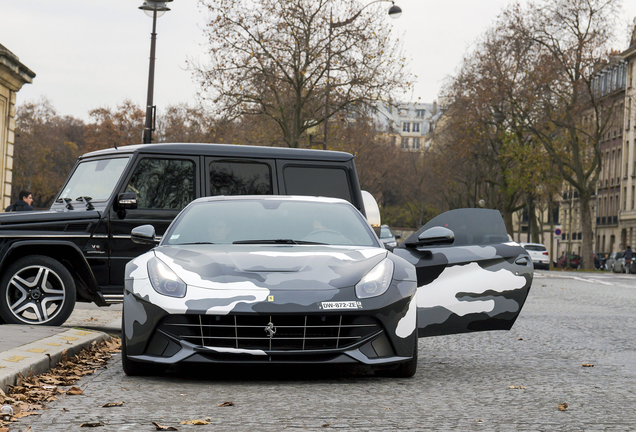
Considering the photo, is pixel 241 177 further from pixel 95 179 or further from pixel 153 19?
pixel 153 19

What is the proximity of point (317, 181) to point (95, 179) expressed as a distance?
242cm

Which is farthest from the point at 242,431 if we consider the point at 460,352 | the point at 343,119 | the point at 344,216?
the point at 343,119

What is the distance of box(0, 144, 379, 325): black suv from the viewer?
10.1 metres

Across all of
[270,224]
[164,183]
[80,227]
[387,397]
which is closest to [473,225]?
[270,224]

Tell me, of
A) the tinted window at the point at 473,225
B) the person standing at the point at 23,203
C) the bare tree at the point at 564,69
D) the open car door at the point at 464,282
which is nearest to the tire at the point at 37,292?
the open car door at the point at 464,282

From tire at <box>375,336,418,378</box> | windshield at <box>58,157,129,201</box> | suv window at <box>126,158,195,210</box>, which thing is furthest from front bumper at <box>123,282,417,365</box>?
windshield at <box>58,157,129,201</box>

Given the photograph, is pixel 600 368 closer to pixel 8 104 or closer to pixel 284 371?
pixel 284 371

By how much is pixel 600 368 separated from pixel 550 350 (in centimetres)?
154

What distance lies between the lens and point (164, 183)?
10.7m

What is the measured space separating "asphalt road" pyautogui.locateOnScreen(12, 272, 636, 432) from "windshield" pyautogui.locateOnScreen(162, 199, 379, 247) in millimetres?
1007

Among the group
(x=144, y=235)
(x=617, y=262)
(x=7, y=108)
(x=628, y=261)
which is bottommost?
(x=617, y=262)

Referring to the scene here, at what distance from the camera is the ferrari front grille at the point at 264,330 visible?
258 inches

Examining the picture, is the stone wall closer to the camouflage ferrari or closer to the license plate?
the camouflage ferrari

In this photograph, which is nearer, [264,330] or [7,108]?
[264,330]
